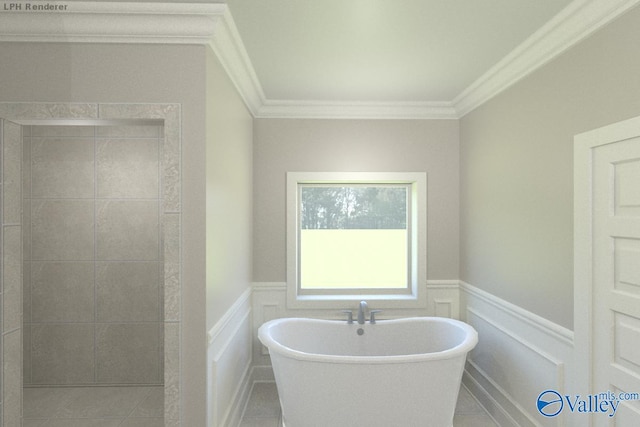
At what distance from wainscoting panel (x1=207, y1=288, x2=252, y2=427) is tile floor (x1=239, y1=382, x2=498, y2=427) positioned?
2.9 inches

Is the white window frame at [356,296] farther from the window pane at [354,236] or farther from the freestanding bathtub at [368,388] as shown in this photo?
the freestanding bathtub at [368,388]

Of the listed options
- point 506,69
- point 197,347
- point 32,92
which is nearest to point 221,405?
point 197,347

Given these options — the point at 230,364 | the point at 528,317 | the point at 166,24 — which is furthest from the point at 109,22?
the point at 528,317

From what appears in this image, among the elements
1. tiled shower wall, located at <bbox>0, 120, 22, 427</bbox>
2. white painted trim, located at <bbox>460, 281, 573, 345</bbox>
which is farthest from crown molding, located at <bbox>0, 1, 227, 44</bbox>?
white painted trim, located at <bbox>460, 281, 573, 345</bbox>

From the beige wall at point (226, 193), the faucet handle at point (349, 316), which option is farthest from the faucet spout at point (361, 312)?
the beige wall at point (226, 193)

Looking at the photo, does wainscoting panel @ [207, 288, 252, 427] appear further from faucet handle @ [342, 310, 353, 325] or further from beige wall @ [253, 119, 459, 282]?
faucet handle @ [342, 310, 353, 325]

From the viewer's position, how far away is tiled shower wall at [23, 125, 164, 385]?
3227 millimetres

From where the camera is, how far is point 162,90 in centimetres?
195

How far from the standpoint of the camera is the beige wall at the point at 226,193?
205 centimetres

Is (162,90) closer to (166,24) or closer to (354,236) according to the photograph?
(166,24)

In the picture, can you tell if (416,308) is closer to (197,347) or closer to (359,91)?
(359,91)

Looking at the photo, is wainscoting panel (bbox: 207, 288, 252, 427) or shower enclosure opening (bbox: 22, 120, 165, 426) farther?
shower enclosure opening (bbox: 22, 120, 165, 426)

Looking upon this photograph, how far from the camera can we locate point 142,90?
1.95 metres

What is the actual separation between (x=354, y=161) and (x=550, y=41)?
69.1 inches
